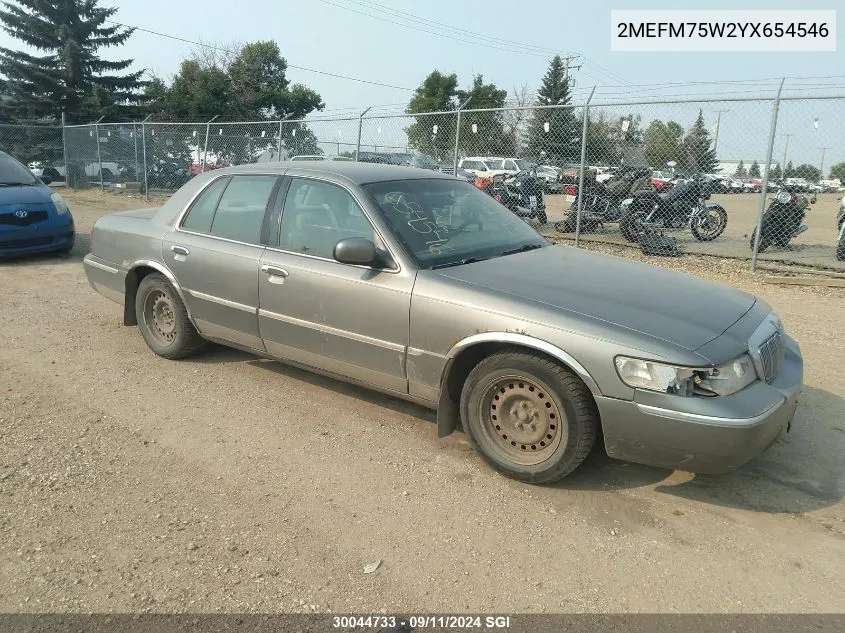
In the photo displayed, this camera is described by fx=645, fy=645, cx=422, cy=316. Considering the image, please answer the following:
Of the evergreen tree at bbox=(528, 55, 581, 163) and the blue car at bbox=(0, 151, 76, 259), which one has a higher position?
the evergreen tree at bbox=(528, 55, 581, 163)

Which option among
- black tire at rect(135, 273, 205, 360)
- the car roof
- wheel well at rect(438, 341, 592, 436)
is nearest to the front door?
the car roof

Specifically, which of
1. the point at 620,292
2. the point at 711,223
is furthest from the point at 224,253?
the point at 711,223

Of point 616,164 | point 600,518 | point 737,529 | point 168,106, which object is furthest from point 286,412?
point 168,106

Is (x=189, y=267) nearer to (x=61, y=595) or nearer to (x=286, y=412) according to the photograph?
(x=286, y=412)

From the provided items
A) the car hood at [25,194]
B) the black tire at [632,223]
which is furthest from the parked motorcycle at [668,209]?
the car hood at [25,194]

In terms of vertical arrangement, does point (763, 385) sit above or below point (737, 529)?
above

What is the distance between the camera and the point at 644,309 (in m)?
3.26

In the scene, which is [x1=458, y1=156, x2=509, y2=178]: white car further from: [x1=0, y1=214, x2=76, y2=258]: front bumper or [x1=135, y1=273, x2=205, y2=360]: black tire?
[x1=135, y1=273, x2=205, y2=360]: black tire

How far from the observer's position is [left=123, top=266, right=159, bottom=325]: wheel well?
17.3 feet

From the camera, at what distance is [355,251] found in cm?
363

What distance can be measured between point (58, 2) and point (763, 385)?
152ft

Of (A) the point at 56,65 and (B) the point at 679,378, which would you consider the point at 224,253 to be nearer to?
(B) the point at 679,378

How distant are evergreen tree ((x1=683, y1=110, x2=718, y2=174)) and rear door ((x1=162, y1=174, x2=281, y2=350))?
767cm

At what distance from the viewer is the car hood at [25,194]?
8594 millimetres
